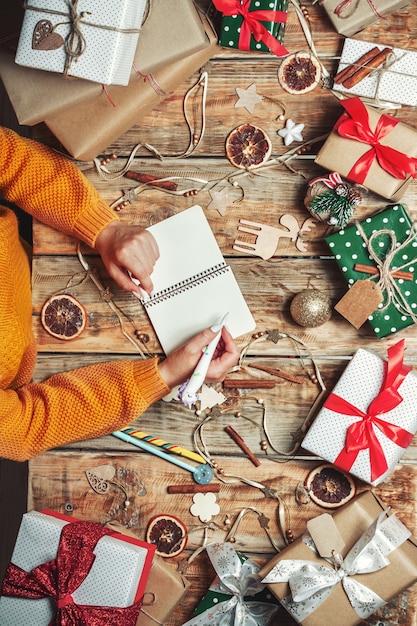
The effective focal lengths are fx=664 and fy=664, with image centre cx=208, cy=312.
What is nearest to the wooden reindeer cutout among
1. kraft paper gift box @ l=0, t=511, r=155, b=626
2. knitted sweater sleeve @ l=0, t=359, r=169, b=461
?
knitted sweater sleeve @ l=0, t=359, r=169, b=461

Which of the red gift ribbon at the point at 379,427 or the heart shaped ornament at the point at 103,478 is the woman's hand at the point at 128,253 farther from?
the red gift ribbon at the point at 379,427

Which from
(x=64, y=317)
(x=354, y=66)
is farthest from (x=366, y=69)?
(x=64, y=317)

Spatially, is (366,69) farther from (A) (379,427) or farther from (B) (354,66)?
(A) (379,427)

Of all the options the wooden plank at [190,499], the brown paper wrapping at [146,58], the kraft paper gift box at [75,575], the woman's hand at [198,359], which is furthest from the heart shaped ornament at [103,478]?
the brown paper wrapping at [146,58]

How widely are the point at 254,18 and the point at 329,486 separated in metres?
1.02

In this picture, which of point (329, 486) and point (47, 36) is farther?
point (329, 486)

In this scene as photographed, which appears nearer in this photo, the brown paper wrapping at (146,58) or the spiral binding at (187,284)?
the brown paper wrapping at (146,58)

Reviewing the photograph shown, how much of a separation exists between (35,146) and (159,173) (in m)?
0.28

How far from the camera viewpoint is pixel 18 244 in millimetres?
1542

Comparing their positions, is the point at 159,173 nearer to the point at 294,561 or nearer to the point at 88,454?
the point at 88,454

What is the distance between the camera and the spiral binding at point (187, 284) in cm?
151

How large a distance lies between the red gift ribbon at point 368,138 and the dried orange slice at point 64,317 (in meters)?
0.68

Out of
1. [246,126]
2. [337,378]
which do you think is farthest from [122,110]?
[337,378]

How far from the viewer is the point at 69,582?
4.40 feet
